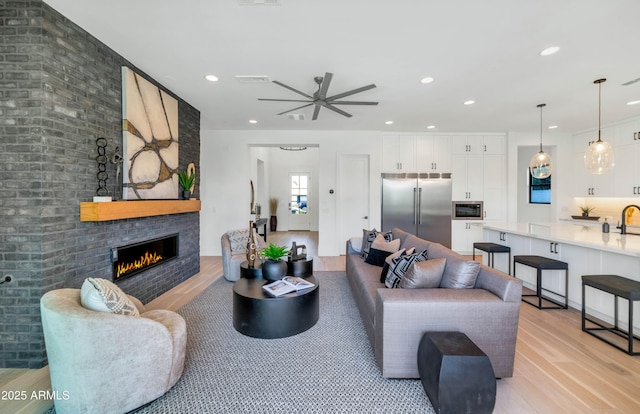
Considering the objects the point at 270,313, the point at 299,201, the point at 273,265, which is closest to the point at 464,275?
the point at 270,313

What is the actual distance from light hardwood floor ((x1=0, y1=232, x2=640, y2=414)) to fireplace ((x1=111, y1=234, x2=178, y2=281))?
1058 millimetres

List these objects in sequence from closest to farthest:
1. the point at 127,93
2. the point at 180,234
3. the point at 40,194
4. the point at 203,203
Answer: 1. the point at 40,194
2. the point at 127,93
3. the point at 180,234
4. the point at 203,203

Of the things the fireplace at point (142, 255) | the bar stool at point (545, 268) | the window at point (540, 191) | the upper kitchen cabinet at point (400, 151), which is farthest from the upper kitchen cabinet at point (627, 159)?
the fireplace at point (142, 255)

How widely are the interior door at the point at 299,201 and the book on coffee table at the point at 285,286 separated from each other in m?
8.19

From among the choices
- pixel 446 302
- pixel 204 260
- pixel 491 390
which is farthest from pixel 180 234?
pixel 491 390

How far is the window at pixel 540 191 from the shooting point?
23.4 ft

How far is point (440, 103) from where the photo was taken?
4453 millimetres

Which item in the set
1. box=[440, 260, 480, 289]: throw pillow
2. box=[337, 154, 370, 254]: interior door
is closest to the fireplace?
box=[440, 260, 480, 289]: throw pillow

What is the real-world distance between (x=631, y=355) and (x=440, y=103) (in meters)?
3.73

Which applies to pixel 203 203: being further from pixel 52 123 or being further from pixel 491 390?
pixel 491 390

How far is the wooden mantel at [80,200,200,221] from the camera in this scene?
2.53 metres

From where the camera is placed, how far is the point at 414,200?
20.8 feet

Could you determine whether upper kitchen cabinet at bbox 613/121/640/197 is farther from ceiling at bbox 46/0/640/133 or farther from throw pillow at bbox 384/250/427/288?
throw pillow at bbox 384/250/427/288

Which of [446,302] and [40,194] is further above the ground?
[40,194]
